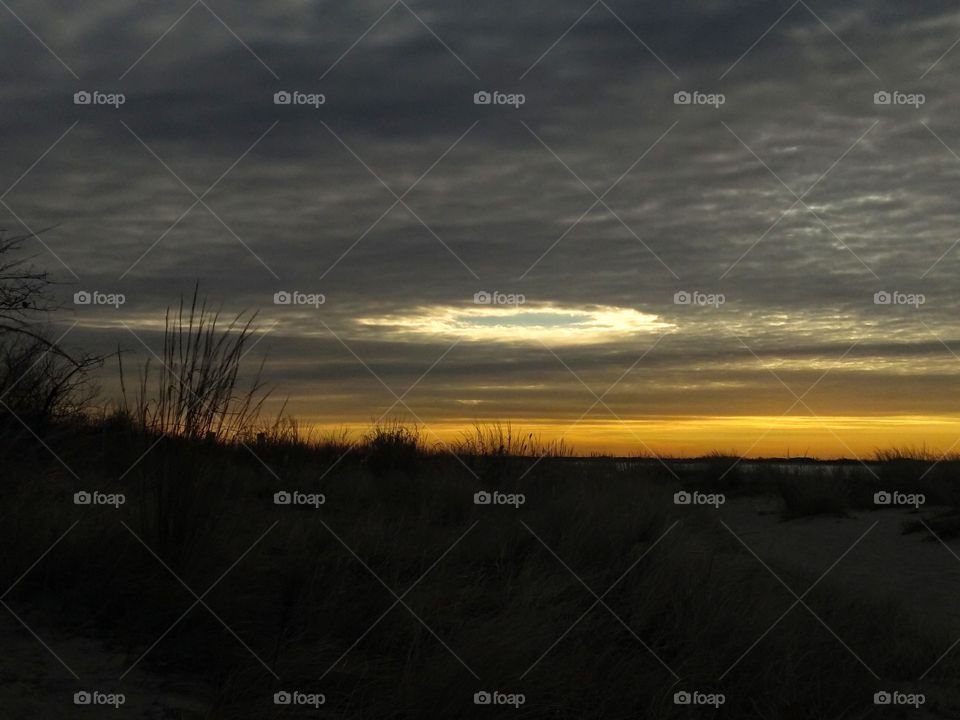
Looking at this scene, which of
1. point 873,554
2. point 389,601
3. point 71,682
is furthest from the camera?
point 873,554

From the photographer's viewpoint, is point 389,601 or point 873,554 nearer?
point 389,601

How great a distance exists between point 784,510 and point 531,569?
10012 mm

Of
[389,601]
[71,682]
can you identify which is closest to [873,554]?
[389,601]

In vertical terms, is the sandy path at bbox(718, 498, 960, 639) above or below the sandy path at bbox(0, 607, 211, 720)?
above

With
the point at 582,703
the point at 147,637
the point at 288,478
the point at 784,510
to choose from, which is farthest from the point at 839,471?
the point at 147,637

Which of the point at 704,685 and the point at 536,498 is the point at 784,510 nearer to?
the point at 536,498

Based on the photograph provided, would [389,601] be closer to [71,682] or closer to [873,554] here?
[71,682]

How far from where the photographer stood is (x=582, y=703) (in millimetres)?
5156

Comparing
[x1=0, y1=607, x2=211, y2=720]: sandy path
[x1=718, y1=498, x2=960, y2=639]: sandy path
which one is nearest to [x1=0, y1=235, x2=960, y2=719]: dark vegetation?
[x1=0, y1=607, x2=211, y2=720]: sandy path

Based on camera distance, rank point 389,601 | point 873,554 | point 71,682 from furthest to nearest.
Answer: point 873,554 < point 389,601 < point 71,682

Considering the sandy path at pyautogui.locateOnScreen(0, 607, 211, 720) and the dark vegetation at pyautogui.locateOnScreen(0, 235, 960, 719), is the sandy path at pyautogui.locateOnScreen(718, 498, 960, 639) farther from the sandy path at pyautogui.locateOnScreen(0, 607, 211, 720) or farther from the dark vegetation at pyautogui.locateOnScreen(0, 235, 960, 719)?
the sandy path at pyautogui.locateOnScreen(0, 607, 211, 720)

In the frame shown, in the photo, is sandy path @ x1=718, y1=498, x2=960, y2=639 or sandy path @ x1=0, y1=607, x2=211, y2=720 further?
sandy path @ x1=718, y1=498, x2=960, y2=639

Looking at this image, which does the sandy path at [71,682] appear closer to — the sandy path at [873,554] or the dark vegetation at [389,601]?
the dark vegetation at [389,601]

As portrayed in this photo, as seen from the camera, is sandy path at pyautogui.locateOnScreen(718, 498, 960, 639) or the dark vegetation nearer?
the dark vegetation
